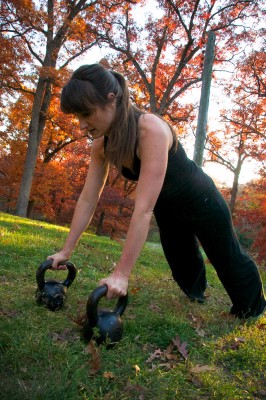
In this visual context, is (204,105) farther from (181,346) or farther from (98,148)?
(181,346)

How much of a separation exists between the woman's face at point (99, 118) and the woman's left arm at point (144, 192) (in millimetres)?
236

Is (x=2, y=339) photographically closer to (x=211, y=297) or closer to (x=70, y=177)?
(x=211, y=297)

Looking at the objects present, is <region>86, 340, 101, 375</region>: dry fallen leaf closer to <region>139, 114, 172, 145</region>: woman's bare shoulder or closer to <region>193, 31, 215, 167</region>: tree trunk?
<region>139, 114, 172, 145</region>: woman's bare shoulder

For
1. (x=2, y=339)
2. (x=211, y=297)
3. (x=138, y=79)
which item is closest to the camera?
(x=2, y=339)

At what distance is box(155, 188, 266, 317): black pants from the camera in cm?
321

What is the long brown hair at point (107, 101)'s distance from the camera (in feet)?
7.66

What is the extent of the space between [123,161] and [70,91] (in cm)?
63

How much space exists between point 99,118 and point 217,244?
1587 mm

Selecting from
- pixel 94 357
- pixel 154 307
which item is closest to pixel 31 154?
pixel 154 307

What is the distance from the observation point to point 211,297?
15.4 ft

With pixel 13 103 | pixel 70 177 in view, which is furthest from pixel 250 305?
pixel 70 177

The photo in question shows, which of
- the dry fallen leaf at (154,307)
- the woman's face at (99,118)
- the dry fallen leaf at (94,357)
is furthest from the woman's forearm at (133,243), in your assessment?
the dry fallen leaf at (154,307)

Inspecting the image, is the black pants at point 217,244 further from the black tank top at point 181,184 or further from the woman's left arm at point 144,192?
the woman's left arm at point 144,192

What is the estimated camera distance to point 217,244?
3.25 meters
